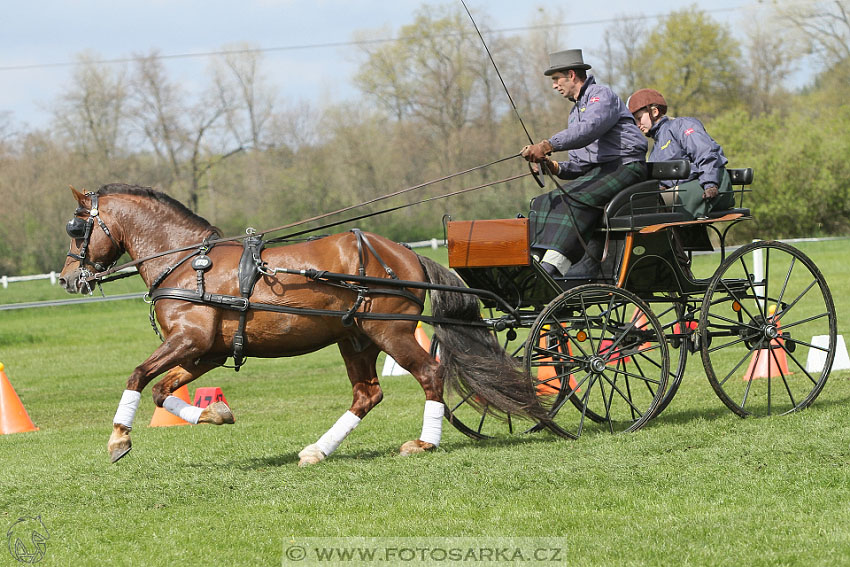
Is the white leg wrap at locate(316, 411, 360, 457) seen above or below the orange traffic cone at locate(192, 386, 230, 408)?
above

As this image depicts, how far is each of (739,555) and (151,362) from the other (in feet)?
12.1

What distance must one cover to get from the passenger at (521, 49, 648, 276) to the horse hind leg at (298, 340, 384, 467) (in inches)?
56.0

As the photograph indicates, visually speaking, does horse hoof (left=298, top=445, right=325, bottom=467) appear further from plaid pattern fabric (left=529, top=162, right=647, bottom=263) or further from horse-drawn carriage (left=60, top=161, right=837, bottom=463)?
plaid pattern fabric (left=529, top=162, right=647, bottom=263)

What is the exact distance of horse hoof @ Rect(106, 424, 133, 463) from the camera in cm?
602

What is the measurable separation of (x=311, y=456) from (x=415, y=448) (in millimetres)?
694

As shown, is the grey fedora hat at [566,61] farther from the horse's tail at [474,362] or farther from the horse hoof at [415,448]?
the horse hoof at [415,448]

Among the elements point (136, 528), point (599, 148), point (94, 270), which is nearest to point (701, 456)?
point (599, 148)

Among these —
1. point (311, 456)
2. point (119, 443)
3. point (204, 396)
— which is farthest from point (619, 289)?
point (204, 396)

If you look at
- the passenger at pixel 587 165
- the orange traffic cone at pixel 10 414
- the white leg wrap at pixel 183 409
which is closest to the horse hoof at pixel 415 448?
the white leg wrap at pixel 183 409

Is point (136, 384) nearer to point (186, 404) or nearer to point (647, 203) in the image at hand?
point (186, 404)

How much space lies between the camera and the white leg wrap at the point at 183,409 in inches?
248

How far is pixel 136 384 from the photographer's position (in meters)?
6.08

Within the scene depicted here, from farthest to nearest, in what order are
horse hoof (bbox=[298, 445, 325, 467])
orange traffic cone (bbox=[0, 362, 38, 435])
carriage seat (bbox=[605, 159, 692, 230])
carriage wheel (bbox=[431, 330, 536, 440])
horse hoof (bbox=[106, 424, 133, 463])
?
orange traffic cone (bbox=[0, 362, 38, 435]) → carriage wheel (bbox=[431, 330, 536, 440]) → carriage seat (bbox=[605, 159, 692, 230]) → horse hoof (bbox=[298, 445, 325, 467]) → horse hoof (bbox=[106, 424, 133, 463])

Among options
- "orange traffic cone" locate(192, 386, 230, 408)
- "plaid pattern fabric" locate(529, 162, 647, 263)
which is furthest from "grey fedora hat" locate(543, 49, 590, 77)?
"orange traffic cone" locate(192, 386, 230, 408)
